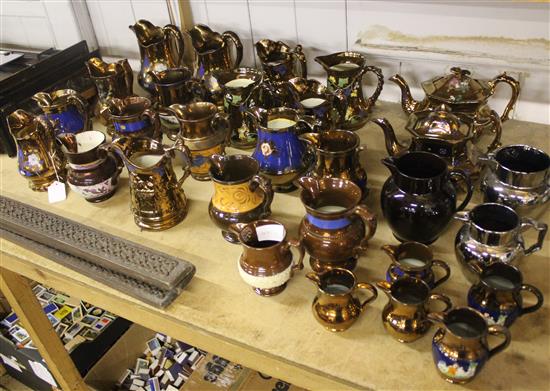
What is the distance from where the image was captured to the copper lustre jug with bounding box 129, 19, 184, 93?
5.26 feet

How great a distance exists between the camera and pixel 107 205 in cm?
127

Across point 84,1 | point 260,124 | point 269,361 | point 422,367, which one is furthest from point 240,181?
point 84,1

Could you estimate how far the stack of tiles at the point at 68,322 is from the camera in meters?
1.62

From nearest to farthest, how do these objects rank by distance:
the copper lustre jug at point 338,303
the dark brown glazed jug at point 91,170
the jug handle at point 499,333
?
1. the jug handle at point 499,333
2. the copper lustre jug at point 338,303
3. the dark brown glazed jug at point 91,170

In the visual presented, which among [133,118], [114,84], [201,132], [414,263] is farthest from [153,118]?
[414,263]

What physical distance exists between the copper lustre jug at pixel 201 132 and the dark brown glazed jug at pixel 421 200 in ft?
1.49

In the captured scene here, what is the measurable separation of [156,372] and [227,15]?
1189 millimetres

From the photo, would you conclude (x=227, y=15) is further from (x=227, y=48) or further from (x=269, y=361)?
(x=269, y=361)

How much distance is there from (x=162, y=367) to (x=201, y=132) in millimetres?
843

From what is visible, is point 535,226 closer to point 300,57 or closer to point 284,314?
point 284,314

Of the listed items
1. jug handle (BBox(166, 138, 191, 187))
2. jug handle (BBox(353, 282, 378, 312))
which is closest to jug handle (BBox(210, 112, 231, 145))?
jug handle (BBox(166, 138, 191, 187))

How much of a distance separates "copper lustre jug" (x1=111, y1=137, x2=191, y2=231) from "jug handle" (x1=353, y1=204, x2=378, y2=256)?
1.41ft

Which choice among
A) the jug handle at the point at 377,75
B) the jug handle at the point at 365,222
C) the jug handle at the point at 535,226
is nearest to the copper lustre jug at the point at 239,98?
the jug handle at the point at 377,75

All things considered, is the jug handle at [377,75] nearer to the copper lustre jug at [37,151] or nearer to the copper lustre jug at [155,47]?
the copper lustre jug at [155,47]
